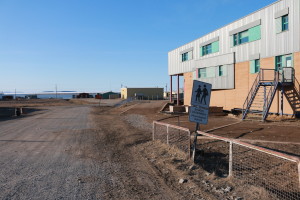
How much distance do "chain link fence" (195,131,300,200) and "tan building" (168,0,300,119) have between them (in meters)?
10.9

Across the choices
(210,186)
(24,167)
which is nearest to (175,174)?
(210,186)

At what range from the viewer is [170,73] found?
131 ft

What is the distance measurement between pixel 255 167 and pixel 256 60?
17237mm

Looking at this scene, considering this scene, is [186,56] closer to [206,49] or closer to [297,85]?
[206,49]

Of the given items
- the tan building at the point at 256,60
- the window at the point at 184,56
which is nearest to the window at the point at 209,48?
the tan building at the point at 256,60

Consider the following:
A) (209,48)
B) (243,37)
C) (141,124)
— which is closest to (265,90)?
(243,37)

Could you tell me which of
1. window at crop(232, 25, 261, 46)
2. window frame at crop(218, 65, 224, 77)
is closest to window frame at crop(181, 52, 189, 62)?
window frame at crop(218, 65, 224, 77)

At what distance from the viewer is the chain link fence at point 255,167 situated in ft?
19.5

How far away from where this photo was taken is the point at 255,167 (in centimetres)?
789

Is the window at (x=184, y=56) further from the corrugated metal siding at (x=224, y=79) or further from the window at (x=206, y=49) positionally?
the corrugated metal siding at (x=224, y=79)

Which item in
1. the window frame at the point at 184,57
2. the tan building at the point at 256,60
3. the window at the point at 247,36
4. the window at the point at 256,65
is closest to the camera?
the tan building at the point at 256,60

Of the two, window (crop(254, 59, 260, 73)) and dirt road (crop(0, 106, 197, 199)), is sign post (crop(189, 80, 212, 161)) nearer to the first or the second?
dirt road (crop(0, 106, 197, 199))

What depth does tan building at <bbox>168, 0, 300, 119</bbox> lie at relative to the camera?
64.2 ft

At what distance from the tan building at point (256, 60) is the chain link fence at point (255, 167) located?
10.9 meters
